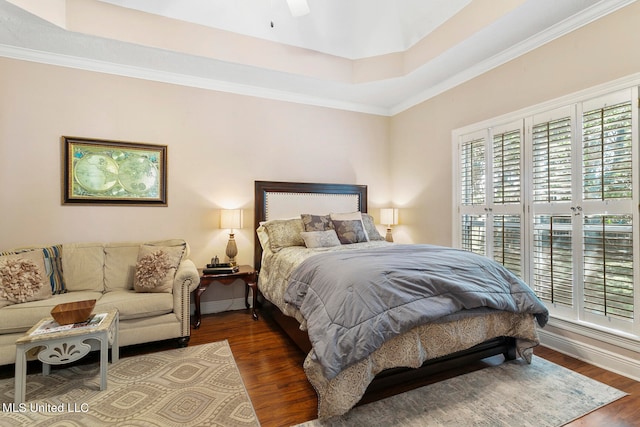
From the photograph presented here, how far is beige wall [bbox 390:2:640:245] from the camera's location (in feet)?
7.92

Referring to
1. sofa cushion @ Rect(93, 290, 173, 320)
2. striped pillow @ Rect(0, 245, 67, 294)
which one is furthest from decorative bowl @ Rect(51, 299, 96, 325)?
striped pillow @ Rect(0, 245, 67, 294)

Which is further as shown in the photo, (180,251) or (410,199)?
(410,199)

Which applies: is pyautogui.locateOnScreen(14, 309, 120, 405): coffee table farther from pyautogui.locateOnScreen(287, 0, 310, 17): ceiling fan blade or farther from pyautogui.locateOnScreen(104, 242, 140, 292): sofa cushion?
pyautogui.locateOnScreen(287, 0, 310, 17): ceiling fan blade

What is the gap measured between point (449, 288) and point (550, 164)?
1.80 m

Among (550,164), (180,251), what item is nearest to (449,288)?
(550,164)

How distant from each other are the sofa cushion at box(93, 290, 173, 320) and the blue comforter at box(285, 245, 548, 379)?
1.16 metres

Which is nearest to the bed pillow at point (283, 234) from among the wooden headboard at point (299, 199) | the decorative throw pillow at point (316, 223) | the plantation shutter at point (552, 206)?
the decorative throw pillow at point (316, 223)

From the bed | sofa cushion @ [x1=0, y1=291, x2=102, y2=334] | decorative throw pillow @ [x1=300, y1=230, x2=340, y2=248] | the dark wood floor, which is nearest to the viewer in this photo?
the bed

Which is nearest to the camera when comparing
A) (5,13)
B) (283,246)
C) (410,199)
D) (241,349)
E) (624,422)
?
(624,422)

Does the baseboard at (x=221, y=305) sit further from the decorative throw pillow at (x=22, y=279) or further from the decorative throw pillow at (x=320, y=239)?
the decorative throw pillow at (x=22, y=279)

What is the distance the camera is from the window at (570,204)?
2.32 m

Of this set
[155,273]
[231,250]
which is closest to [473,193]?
[231,250]

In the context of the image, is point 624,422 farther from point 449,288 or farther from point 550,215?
point 550,215

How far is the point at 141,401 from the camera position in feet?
6.39
